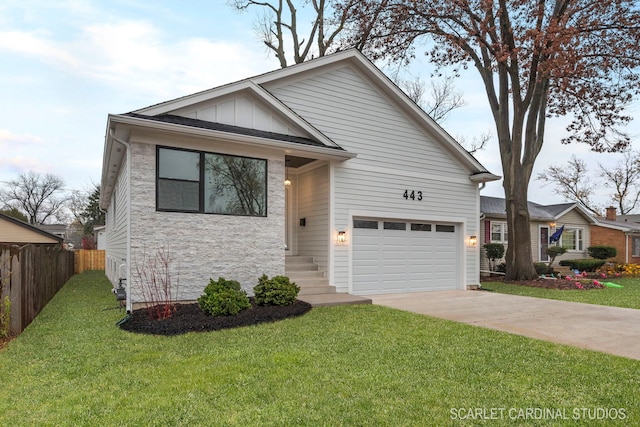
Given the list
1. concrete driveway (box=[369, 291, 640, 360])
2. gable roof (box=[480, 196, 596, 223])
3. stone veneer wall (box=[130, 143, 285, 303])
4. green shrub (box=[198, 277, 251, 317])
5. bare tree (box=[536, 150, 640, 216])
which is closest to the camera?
concrete driveway (box=[369, 291, 640, 360])

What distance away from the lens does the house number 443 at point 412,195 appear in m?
10.9

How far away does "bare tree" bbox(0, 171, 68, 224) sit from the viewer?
4622 centimetres

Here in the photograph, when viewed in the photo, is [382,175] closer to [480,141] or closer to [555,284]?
[555,284]

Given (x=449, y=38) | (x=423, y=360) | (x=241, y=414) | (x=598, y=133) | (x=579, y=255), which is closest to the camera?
(x=241, y=414)

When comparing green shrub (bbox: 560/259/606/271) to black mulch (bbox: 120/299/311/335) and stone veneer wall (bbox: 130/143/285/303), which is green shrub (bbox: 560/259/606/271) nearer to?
stone veneer wall (bbox: 130/143/285/303)

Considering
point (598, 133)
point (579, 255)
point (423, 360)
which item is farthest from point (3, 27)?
point (579, 255)

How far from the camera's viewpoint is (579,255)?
22.3 m

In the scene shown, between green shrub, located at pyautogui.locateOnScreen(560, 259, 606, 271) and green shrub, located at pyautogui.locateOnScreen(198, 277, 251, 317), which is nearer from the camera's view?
green shrub, located at pyautogui.locateOnScreen(198, 277, 251, 317)

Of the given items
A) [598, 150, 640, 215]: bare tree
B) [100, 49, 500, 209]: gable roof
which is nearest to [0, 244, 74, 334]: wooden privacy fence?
[100, 49, 500, 209]: gable roof

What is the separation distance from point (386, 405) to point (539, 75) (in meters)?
14.1

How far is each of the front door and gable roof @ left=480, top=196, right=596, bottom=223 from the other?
2.42ft

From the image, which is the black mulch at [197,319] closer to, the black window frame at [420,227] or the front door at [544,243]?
the black window frame at [420,227]

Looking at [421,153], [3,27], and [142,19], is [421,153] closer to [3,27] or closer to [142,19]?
[142,19]

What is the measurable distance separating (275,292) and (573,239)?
21.6m
